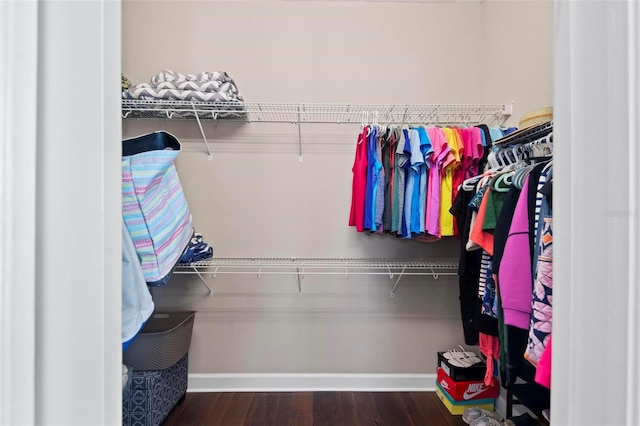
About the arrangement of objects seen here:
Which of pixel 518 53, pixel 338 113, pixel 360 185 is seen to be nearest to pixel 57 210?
pixel 360 185

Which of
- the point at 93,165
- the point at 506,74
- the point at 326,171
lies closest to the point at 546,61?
the point at 506,74

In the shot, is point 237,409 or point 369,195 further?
point 237,409

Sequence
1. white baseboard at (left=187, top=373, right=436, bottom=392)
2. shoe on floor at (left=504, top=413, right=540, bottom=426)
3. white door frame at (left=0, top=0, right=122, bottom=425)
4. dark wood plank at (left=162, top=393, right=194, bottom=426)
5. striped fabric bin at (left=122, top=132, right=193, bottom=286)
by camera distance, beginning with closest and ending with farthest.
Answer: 1. white door frame at (left=0, top=0, right=122, bottom=425)
2. striped fabric bin at (left=122, top=132, right=193, bottom=286)
3. shoe on floor at (left=504, top=413, right=540, bottom=426)
4. dark wood plank at (left=162, top=393, right=194, bottom=426)
5. white baseboard at (left=187, top=373, right=436, bottom=392)

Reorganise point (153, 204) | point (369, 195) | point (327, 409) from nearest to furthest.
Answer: point (153, 204) < point (369, 195) < point (327, 409)

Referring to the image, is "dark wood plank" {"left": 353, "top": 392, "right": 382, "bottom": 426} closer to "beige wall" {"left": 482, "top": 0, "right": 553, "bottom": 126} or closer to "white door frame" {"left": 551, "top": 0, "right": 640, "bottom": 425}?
"white door frame" {"left": 551, "top": 0, "right": 640, "bottom": 425}

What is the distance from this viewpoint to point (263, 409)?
173 centimetres

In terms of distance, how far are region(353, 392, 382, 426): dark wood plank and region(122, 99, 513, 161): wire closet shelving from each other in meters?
1.56

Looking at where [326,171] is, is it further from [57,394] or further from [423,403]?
[57,394]

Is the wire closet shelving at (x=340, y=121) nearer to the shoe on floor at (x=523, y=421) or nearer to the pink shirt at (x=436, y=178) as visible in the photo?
the pink shirt at (x=436, y=178)

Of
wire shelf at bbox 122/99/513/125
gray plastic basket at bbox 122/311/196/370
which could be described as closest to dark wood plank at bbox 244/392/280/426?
gray plastic basket at bbox 122/311/196/370

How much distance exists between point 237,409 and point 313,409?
1.43 feet

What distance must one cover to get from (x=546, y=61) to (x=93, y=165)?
1904mm

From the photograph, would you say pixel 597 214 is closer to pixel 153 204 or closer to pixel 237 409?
pixel 153 204

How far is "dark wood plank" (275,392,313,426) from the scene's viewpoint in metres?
1.62
